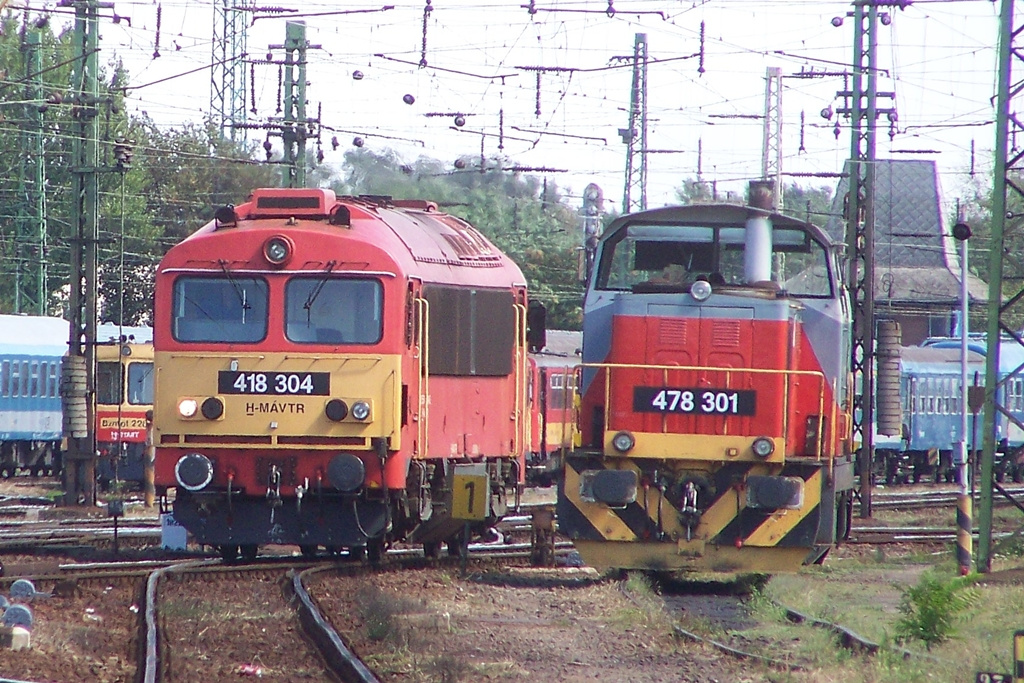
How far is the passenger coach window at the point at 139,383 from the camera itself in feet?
93.7

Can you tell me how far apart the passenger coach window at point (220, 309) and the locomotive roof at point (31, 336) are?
2083 cm

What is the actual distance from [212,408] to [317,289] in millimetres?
1360

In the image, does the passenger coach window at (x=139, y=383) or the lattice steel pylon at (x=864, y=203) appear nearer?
the lattice steel pylon at (x=864, y=203)

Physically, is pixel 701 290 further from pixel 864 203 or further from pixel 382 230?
pixel 864 203

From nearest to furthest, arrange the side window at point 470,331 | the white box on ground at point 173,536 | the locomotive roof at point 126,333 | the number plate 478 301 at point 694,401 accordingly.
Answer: the number plate 478 301 at point 694,401, the side window at point 470,331, the white box on ground at point 173,536, the locomotive roof at point 126,333

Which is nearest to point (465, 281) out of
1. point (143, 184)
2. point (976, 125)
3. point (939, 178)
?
point (976, 125)

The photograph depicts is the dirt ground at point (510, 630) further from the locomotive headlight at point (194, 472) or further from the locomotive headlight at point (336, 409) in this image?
the locomotive headlight at point (336, 409)

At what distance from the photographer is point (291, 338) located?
43.6 feet

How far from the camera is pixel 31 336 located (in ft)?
112

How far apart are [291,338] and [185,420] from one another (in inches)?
45.1

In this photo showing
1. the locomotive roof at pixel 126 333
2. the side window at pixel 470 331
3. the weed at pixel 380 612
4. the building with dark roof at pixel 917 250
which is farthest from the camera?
the building with dark roof at pixel 917 250

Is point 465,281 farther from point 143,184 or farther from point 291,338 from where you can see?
point 143,184

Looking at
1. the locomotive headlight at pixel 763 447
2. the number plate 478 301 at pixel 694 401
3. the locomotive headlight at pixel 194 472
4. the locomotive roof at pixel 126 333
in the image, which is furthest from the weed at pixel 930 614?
the locomotive roof at pixel 126 333

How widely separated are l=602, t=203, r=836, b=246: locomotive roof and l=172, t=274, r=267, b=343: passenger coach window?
320 centimetres
